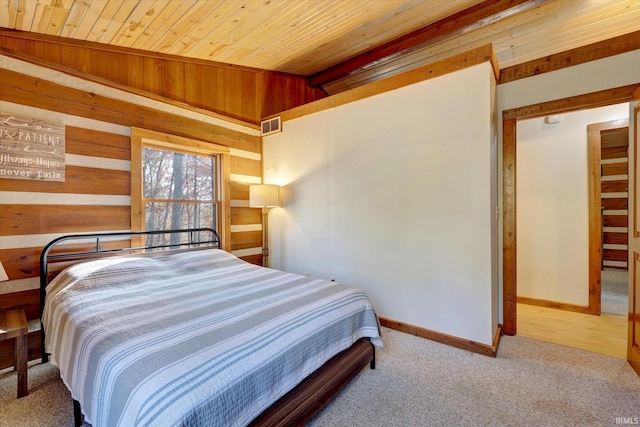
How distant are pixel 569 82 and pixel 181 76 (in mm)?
4025

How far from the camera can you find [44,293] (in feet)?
7.22

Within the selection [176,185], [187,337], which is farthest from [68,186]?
[187,337]

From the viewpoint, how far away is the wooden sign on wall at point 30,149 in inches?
84.1

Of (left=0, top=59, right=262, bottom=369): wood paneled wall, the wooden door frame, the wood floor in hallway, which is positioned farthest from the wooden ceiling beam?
the wood floor in hallway

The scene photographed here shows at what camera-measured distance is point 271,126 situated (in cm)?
403

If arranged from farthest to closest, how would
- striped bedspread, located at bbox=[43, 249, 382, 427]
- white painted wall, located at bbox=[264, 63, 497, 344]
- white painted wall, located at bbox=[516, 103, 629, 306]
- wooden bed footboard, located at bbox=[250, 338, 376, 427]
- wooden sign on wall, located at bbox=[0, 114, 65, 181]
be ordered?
white painted wall, located at bbox=[516, 103, 629, 306], white painted wall, located at bbox=[264, 63, 497, 344], wooden sign on wall, located at bbox=[0, 114, 65, 181], wooden bed footboard, located at bbox=[250, 338, 376, 427], striped bedspread, located at bbox=[43, 249, 382, 427]

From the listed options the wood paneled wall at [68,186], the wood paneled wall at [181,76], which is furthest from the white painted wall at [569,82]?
the wood paneled wall at [68,186]

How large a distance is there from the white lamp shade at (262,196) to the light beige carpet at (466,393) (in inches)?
87.0

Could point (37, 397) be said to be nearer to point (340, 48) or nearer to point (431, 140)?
point (431, 140)

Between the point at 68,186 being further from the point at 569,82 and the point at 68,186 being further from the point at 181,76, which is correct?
the point at 569,82

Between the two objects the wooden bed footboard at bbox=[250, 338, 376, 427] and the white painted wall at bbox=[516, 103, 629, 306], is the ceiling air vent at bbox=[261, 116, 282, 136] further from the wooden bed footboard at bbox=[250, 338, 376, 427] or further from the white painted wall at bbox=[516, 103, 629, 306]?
the white painted wall at bbox=[516, 103, 629, 306]

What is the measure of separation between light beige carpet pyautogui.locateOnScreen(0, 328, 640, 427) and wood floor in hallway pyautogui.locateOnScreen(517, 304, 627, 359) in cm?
23

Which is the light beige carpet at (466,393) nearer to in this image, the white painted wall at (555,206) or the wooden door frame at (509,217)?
the wooden door frame at (509,217)

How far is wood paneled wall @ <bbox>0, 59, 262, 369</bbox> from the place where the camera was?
2.17 m
